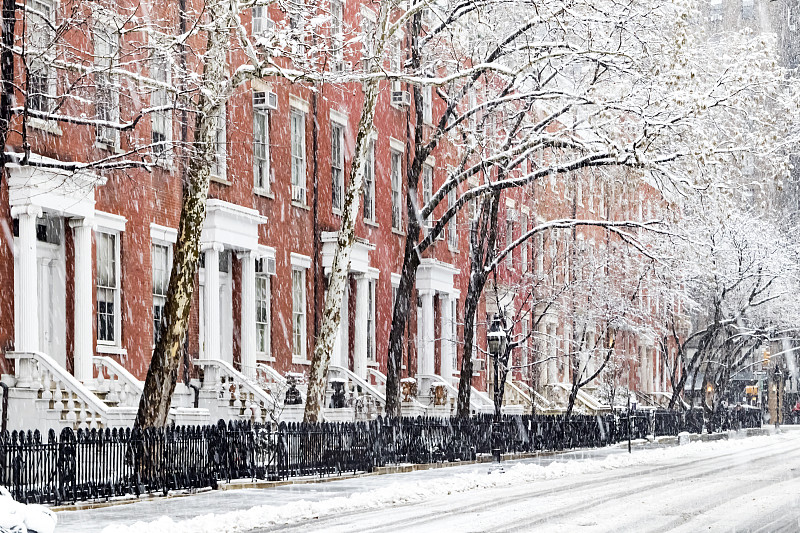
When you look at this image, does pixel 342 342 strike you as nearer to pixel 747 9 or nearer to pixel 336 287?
pixel 336 287

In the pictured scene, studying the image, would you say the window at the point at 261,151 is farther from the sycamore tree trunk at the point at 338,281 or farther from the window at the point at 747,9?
the window at the point at 747,9

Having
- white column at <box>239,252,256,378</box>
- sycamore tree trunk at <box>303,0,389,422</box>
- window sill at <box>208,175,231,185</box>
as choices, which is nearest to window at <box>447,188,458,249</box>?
white column at <box>239,252,256,378</box>

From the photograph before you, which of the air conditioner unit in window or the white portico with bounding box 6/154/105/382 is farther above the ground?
the air conditioner unit in window

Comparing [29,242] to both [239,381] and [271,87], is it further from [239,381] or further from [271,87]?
[271,87]

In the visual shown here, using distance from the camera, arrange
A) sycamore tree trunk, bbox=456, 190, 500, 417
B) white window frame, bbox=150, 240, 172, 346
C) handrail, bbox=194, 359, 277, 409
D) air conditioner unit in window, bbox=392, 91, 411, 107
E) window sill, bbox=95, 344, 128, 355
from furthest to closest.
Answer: air conditioner unit in window, bbox=392, 91, 411, 107
sycamore tree trunk, bbox=456, 190, 500, 417
handrail, bbox=194, 359, 277, 409
white window frame, bbox=150, 240, 172, 346
window sill, bbox=95, 344, 128, 355

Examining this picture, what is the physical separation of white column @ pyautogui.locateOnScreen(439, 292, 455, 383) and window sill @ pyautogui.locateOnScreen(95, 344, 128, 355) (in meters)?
17.0

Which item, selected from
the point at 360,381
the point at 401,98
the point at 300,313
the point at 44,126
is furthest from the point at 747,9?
the point at 44,126

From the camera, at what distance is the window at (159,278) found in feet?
85.3

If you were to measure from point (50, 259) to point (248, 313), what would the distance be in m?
6.28

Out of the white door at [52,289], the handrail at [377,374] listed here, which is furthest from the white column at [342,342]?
the white door at [52,289]

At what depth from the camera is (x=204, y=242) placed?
88.6ft

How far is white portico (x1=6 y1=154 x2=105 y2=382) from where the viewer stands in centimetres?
2142

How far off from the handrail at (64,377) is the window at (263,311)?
28.1 ft

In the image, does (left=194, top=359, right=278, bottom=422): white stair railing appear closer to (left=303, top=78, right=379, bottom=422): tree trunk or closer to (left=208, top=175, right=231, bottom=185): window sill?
(left=303, top=78, right=379, bottom=422): tree trunk
